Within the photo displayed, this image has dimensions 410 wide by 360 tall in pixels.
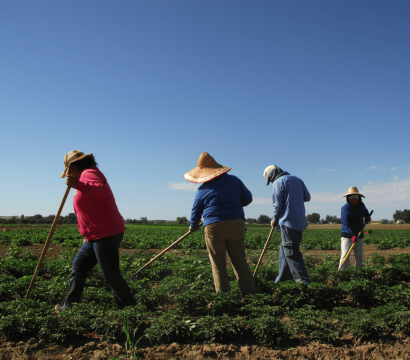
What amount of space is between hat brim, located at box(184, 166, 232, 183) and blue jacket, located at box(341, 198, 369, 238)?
353 centimetres

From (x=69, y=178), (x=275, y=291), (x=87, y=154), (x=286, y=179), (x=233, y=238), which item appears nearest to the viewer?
(x=69, y=178)

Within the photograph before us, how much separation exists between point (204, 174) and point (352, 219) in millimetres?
3914

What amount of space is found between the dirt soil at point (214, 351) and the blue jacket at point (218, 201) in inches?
66.5

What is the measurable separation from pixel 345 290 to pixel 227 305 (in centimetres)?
195

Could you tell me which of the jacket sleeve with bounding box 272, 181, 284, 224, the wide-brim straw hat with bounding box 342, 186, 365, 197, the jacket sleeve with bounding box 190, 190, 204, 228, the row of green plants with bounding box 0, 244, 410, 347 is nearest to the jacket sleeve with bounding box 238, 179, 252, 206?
the jacket sleeve with bounding box 190, 190, 204, 228

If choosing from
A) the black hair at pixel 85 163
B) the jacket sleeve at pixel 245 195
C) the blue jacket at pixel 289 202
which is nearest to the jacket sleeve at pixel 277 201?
the blue jacket at pixel 289 202

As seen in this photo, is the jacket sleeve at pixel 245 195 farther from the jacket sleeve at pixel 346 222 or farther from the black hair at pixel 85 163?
the jacket sleeve at pixel 346 222

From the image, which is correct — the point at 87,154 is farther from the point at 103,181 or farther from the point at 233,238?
the point at 233,238

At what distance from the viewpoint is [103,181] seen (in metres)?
3.62

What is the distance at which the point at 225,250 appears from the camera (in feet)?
14.0

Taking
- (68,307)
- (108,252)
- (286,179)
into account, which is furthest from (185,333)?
(286,179)

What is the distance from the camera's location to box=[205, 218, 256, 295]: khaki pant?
4172 mm

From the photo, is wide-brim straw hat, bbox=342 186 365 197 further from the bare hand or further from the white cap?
the bare hand

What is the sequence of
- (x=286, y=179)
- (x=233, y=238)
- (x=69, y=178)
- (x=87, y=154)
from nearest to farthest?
(x=69, y=178), (x=87, y=154), (x=233, y=238), (x=286, y=179)
